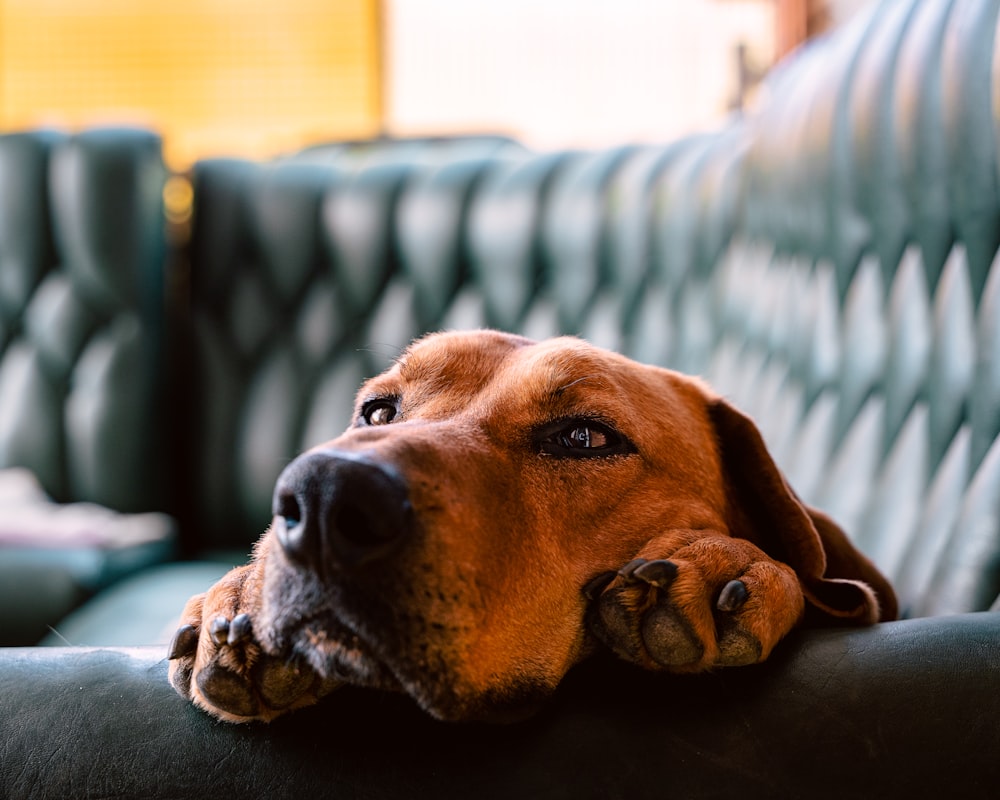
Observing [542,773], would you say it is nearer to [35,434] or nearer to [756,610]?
[756,610]

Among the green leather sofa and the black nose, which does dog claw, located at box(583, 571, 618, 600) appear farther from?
the black nose

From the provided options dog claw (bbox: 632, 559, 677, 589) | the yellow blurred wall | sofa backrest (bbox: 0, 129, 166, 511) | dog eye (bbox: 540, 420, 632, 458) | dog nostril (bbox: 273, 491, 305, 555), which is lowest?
sofa backrest (bbox: 0, 129, 166, 511)

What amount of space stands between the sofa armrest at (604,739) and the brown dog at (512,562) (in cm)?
5

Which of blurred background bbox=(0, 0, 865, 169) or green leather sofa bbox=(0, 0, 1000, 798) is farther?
blurred background bbox=(0, 0, 865, 169)

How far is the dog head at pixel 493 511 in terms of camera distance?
1.07 metres

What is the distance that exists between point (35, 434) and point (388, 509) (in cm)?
297

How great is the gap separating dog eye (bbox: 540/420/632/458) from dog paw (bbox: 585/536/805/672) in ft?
1.17

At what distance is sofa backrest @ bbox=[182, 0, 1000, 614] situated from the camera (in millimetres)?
1766

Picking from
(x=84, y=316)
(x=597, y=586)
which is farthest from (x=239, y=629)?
(x=84, y=316)

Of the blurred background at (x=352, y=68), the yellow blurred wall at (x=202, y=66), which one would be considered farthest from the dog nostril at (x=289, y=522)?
the yellow blurred wall at (x=202, y=66)

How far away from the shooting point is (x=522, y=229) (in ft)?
12.1

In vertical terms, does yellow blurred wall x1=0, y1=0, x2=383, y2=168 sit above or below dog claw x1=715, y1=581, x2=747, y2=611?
above

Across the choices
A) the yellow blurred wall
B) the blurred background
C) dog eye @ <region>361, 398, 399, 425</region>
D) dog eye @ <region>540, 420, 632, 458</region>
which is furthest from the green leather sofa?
the yellow blurred wall

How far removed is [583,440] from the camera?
5.31 feet
